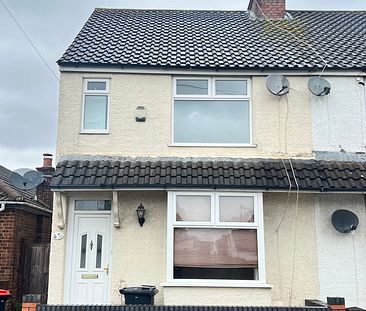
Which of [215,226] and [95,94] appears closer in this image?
[215,226]

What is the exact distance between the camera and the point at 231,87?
1002 cm

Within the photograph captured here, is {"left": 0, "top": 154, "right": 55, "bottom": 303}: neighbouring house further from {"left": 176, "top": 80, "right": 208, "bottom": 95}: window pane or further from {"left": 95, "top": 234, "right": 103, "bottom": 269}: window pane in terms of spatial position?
{"left": 176, "top": 80, "right": 208, "bottom": 95}: window pane

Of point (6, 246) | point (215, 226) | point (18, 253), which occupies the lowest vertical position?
point (18, 253)

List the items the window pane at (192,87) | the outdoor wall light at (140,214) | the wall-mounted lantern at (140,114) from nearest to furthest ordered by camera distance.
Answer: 1. the outdoor wall light at (140,214)
2. the wall-mounted lantern at (140,114)
3. the window pane at (192,87)

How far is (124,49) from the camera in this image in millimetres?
10531

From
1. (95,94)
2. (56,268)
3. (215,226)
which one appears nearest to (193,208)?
(215,226)

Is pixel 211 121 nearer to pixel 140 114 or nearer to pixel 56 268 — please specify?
pixel 140 114

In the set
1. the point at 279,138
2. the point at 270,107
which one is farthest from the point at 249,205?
the point at 270,107

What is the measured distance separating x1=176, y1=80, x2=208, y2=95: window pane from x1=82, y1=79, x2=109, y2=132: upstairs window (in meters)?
1.74

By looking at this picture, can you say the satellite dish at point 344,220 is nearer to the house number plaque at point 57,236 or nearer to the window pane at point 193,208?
the window pane at point 193,208

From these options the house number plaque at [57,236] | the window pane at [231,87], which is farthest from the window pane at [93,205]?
the window pane at [231,87]

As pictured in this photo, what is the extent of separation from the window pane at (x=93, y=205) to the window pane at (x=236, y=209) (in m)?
2.53

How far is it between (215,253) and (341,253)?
2678mm

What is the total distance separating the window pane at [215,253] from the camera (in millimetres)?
8609
